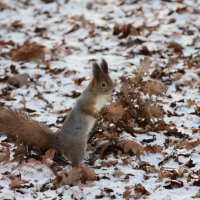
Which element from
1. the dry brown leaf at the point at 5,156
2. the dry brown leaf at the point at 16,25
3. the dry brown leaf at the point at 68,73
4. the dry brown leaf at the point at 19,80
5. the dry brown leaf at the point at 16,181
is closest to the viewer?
the dry brown leaf at the point at 16,181

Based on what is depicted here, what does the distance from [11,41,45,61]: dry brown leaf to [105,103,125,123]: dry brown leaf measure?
3.02 m

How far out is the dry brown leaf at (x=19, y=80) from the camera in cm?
695

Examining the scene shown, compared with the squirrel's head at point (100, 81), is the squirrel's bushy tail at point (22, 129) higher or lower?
lower

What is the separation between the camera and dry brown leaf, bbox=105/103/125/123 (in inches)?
200

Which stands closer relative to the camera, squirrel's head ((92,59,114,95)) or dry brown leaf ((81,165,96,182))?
dry brown leaf ((81,165,96,182))

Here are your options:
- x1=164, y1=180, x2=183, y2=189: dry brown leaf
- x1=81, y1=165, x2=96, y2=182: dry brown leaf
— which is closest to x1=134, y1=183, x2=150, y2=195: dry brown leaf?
x1=164, y1=180, x2=183, y2=189: dry brown leaf

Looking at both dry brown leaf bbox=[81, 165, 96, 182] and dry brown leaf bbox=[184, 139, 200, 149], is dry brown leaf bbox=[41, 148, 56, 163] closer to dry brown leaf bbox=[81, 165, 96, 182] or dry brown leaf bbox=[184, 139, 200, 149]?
dry brown leaf bbox=[81, 165, 96, 182]

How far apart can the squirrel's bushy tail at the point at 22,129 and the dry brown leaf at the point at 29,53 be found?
3.33 m

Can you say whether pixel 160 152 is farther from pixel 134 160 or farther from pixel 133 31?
pixel 133 31

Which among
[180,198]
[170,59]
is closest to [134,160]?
[180,198]

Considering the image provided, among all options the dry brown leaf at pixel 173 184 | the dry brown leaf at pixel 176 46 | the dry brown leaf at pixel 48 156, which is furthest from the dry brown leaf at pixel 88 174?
the dry brown leaf at pixel 176 46

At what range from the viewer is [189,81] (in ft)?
22.1

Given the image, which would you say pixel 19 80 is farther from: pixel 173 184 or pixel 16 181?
pixel 173 184

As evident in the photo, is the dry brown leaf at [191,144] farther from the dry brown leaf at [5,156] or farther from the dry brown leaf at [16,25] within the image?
the dry brown leaf at [16,25]
